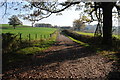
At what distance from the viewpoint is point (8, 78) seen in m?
5.36

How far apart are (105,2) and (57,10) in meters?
6.28

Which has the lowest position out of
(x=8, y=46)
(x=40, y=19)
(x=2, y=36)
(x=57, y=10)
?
(x=8, y=46)

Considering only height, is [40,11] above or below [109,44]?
above

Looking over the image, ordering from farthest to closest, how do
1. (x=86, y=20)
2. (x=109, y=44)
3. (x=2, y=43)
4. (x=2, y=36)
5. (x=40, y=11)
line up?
(x=86, y=20), (x=40, y=11), (x=109, y=44), (x=2, y=36), (x=2, y=43)

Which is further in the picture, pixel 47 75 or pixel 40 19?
pixel 40 19

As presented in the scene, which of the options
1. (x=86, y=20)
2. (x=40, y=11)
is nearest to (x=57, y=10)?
Answer: (x=40, y=11)

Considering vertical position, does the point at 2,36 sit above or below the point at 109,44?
above

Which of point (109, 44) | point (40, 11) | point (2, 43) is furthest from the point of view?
point (40, 11)

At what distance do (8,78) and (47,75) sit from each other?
1672 mm

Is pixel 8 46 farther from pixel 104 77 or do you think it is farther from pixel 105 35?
pixel 105 35

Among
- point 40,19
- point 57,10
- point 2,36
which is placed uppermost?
point 57,10

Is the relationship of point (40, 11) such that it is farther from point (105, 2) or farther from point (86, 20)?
point (86, 20)

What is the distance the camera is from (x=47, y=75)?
5676mm

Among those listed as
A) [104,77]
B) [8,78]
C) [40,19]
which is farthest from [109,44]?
[8,78]
